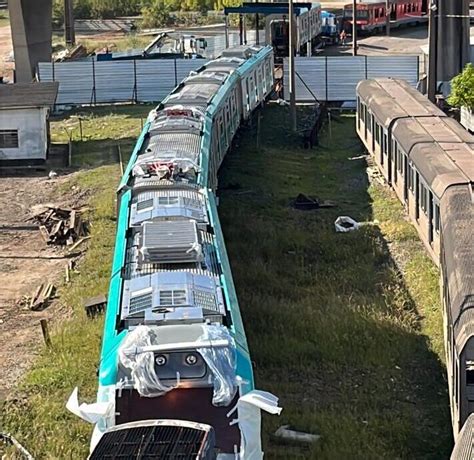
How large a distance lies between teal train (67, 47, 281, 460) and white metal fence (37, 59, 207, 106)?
23.3 m

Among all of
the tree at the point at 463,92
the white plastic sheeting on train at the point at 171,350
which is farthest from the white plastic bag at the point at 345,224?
the white plastic sheeting on train at the point at 171,350

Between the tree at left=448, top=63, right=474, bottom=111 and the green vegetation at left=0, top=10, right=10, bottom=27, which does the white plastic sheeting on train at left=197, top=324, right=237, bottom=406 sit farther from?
the green vegetation at left=0, top=10, right=10, bottom=27

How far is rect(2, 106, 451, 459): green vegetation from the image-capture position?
37.3ft

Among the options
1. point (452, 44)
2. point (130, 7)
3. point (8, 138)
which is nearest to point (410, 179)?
point (8, 138)

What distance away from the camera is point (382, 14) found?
57344 mm

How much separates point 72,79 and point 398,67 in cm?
1208

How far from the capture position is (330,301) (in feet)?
50.4

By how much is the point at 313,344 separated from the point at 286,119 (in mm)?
19613

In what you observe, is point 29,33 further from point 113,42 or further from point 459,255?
point 459,255

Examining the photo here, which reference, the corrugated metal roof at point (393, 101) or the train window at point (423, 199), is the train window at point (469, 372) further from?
the corrugated metal roof at point (393, 101)

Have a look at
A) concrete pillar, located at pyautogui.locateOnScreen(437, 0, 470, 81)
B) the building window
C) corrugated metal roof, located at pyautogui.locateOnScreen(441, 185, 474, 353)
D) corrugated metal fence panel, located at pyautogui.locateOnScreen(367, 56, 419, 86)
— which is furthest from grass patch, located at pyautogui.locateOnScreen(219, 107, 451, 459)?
concrete pillar, located at pyautogui.locateOnScreen(437, 0, 470, 81)

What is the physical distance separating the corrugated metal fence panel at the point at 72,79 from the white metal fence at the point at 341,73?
7.50m

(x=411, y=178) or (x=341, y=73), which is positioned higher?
(x=341, y=73)

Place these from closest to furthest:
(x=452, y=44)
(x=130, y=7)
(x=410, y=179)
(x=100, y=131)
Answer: (x=410, y=179) < (x=100, y=131) < (x=452, y=44) < (x=130, y=7)
